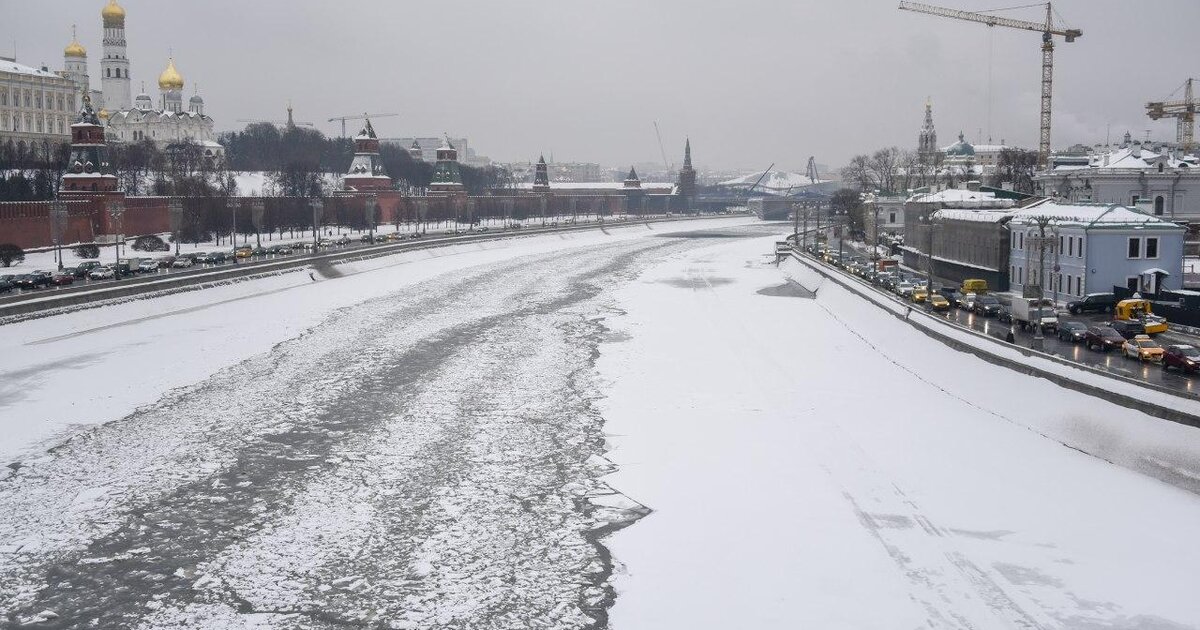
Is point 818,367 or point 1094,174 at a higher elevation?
point 1094,174

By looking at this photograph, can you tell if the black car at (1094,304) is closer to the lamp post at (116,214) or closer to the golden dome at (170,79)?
the lamp post at (116,214)

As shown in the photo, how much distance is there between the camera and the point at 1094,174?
53.4 meters

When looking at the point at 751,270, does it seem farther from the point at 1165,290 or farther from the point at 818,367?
the point at 818,367

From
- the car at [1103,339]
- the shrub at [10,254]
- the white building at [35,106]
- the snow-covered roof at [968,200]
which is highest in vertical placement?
the white building at [35,106]

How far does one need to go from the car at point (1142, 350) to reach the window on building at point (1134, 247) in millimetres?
12020

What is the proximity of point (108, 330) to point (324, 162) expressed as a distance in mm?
99956

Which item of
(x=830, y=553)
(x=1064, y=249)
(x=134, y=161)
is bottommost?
(x=830, y=553)

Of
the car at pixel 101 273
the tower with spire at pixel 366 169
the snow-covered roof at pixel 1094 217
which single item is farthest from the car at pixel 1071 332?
the tower with spire at pixel 366 169

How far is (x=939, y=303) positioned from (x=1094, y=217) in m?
6.65

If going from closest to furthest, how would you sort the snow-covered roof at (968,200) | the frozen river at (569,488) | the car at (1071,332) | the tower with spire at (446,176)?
1. the frozen river at (569,488)
2. the car at (1071,332)
3. the snow-covered roof at (968,200)
4. the tower with spire at (446,176)

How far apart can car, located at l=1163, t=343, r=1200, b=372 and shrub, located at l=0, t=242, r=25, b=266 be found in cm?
4562

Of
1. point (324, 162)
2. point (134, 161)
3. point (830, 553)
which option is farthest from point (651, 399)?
point (324, 162)

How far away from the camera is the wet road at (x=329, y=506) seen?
12.6m

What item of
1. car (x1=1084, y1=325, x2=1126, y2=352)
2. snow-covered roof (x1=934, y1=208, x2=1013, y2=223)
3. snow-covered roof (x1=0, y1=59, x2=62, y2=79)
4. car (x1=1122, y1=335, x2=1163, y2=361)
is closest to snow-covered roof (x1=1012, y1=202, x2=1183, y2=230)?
snow-covered roof (x1=934, y1=208, x2=1013, y2=223)
